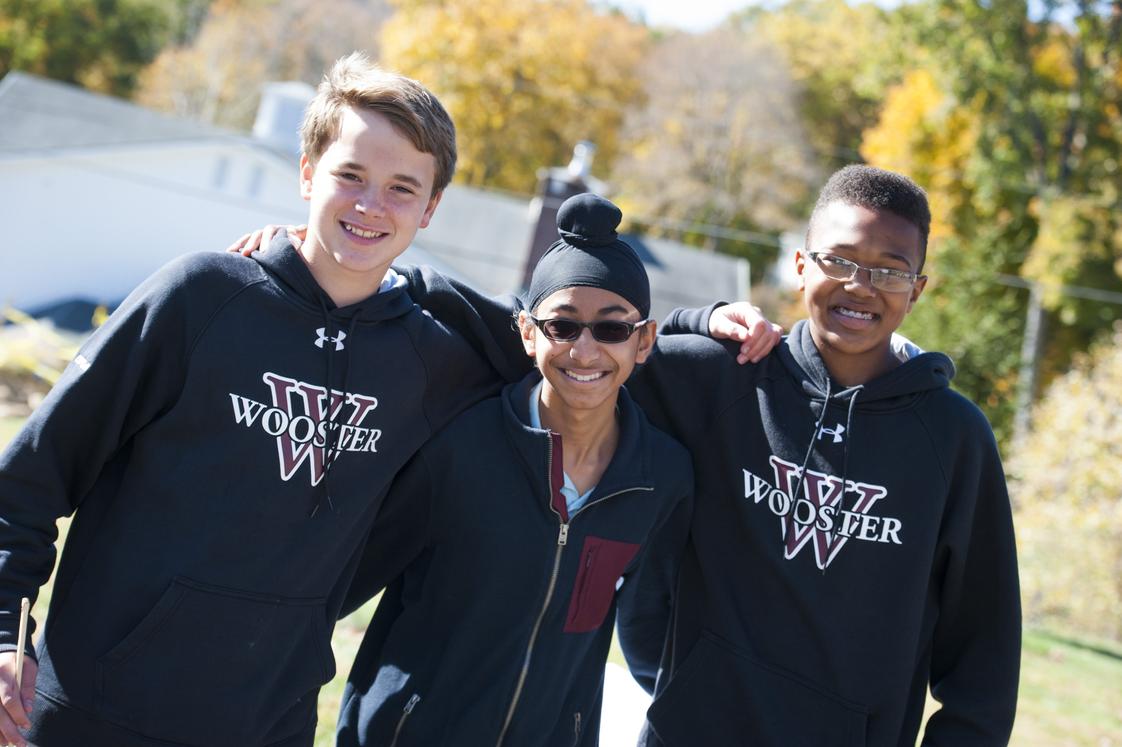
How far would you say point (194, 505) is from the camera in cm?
270

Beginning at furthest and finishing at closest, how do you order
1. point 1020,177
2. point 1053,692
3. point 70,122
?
1. point 70,122
2. point 1020,177
3. point 1053,692

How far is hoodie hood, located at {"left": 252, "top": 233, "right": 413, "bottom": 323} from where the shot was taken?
113 inches

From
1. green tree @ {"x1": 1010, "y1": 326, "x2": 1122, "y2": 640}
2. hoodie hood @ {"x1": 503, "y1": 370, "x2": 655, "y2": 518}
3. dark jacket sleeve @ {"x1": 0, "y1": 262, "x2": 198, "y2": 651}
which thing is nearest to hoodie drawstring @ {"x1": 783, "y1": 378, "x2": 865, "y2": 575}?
hoodie hood @ {"x1": 503, "y1": 370, "x2": 655, "y2": 518}

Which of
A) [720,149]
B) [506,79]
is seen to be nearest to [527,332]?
[506,79]

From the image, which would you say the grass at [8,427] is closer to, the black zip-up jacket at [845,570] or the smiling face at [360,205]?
the smiling face at [360,205]

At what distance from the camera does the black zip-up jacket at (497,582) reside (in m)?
2.91

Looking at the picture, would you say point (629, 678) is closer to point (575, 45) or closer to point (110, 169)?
point (110, 169)

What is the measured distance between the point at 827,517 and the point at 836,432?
25 centimetres

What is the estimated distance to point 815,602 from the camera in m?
3.06

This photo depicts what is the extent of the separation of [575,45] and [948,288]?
21.0 m

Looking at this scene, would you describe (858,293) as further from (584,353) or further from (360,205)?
(360,205)

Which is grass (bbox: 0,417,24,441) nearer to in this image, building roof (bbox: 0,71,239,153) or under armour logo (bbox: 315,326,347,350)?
under armour logo (bbox: 315,326,347,350)

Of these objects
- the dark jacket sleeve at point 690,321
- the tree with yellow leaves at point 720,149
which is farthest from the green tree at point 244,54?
the dark jacket sleeve at point 690,321

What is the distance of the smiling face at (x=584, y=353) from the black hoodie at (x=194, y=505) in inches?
20.7
